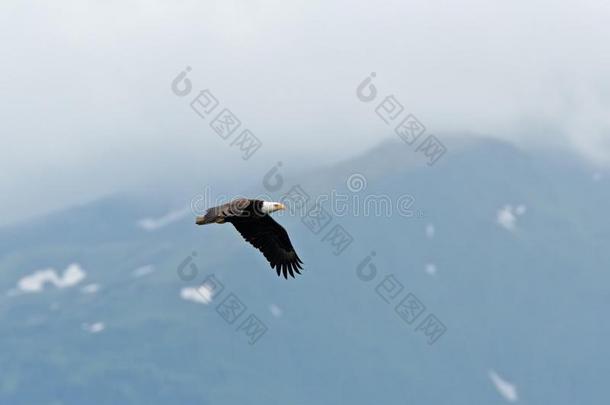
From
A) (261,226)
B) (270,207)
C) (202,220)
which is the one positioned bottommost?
(202,220)

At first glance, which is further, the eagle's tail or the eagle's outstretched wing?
the eagle's outstretched wing

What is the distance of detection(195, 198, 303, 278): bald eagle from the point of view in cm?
3838

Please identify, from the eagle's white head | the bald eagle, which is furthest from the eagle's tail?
the eagle's white head

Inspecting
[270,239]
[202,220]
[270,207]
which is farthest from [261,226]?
[202,220]

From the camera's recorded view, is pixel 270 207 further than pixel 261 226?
No

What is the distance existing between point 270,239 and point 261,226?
0.90m

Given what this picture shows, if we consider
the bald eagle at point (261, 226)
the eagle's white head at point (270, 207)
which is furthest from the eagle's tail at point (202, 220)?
the eagle's white head at point (270, 207)

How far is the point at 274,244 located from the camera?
4234 cm

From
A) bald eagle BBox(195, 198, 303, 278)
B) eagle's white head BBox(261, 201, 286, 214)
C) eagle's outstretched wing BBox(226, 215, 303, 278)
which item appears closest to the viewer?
bald eagle BBox(195, 198, 303, 278)

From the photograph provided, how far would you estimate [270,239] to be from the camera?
4216 cm

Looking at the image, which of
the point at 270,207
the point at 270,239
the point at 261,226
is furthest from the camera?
the point at 270,239

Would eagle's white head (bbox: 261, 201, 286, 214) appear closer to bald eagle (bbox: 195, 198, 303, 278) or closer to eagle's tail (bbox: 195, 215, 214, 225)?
bald eagle (bbox: 195, 198, 303, 278)

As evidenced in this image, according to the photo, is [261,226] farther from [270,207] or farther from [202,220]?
[202,220]

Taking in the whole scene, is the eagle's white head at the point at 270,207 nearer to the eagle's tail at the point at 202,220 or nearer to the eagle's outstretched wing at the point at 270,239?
the eagle's outstretched wing at the point at 270,239
